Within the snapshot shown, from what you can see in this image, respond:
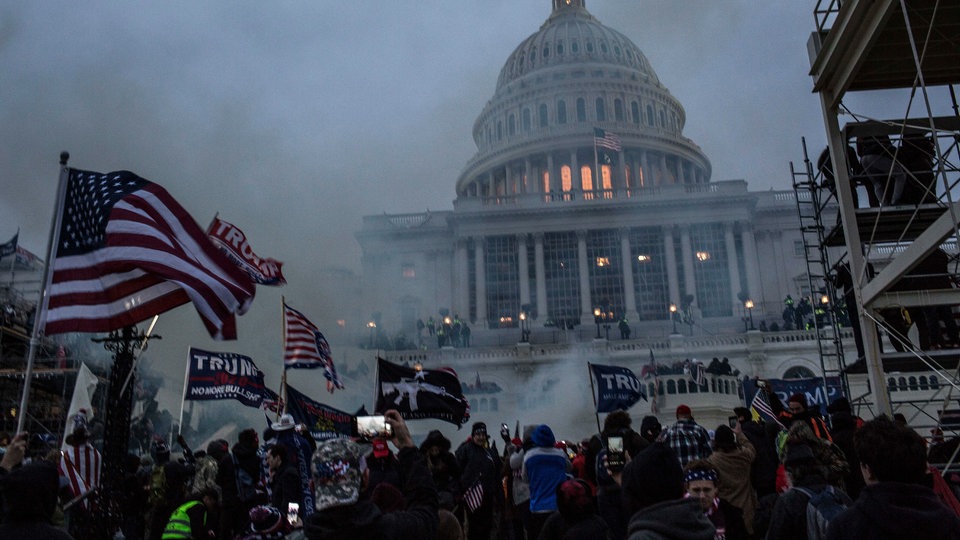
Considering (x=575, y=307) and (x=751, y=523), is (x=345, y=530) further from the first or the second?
(x=575, y=307)

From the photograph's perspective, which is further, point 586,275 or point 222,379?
point 586,275

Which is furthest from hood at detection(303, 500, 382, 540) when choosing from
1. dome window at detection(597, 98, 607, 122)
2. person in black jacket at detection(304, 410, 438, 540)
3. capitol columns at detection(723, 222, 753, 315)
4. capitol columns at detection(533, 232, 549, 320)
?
dome window at detection(597, 98, 607, 122)

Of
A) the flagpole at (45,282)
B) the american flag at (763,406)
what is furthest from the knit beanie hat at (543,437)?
the american flag at (763,406)

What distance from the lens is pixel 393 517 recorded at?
3797 mm

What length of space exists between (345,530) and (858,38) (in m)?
10.9

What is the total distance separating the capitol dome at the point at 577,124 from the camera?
73.7 metres

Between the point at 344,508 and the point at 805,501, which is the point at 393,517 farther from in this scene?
the point at 805,501

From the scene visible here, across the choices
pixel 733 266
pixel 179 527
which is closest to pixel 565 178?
pixel 733 266

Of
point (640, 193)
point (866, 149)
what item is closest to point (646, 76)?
point (640, 193)

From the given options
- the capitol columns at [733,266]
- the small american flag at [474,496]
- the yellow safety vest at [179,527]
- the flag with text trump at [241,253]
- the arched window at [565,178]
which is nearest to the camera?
the yellow safety vest at [179,527]

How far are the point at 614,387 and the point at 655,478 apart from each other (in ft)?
38.9

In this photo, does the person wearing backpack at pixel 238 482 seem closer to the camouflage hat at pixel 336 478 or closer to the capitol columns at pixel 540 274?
the camouflage hat at pixel 336 478

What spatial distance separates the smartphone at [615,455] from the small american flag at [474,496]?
3.04 meters

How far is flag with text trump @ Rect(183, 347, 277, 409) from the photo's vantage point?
1301 cm
